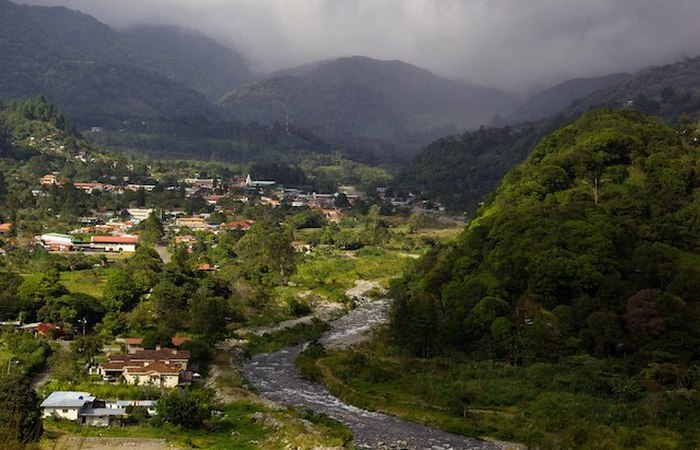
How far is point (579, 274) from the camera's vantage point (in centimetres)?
3503

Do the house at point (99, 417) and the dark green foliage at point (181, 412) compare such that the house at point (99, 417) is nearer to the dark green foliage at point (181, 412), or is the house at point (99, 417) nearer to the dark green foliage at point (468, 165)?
the dark green foliage at point (181, 412)

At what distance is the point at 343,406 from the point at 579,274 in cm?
1294

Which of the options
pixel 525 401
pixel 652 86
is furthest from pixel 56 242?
pixel 652 86

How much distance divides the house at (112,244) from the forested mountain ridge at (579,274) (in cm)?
2771

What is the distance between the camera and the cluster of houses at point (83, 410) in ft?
85.6

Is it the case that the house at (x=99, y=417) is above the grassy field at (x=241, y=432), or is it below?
above

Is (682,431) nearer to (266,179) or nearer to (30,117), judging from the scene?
(266,179)

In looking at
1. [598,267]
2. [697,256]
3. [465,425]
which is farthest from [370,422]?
[697,256]

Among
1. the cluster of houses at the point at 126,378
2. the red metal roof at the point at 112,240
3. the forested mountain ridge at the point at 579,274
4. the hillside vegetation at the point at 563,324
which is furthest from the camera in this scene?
the red metal roof at the point at 112,240

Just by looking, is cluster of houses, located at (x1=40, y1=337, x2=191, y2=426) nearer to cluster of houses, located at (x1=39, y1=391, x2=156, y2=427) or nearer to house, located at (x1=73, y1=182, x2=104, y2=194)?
cluster of houses, located at (x1=39, y1=391, x2=156, y2=427)

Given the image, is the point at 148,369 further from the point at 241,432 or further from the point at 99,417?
the point at 241,432

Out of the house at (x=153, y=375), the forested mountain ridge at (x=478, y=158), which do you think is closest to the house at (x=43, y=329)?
the house at (x=153, y=375)

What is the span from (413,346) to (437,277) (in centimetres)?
A: 724

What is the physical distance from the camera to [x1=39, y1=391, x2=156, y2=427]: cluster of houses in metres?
26.1
